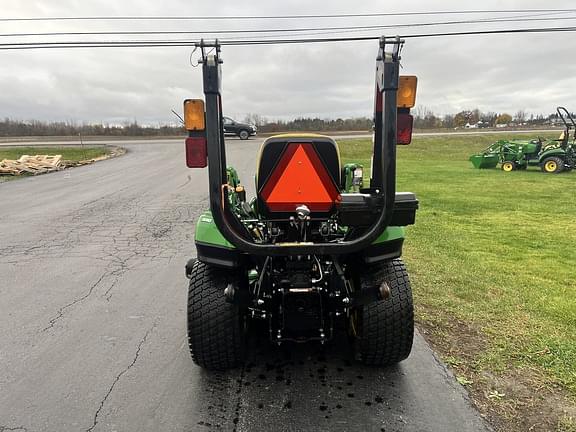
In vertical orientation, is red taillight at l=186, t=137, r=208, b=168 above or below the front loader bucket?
above

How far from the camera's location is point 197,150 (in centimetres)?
233

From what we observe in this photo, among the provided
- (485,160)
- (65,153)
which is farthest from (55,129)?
(485,160)

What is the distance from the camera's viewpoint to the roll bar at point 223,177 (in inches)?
88.7

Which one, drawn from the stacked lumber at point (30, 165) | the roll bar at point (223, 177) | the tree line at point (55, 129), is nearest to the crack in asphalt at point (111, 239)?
the roll bar at point (223, 177)

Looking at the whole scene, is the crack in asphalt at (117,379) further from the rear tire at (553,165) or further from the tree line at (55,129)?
the tree line at (55,129)

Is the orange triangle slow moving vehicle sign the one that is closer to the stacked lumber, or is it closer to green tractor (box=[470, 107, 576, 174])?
green tractor (box=[470, 107, 576, 174])

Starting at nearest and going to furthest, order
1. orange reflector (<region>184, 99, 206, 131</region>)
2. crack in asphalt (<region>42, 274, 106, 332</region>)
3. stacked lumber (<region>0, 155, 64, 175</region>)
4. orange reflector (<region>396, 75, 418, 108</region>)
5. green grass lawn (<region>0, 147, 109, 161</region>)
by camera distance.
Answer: orange reflector (<region>184, 99, 206, 131</region>) < orange reflector (<region>396, 75, 418, 108</region>) < crack in asphalt (<region>42, 274, 106, 332</region>) < stacked lumber (<region>0, 155, 64, 175</region>) < green grass lawn (<region>0, 147, 109, 161</region>)

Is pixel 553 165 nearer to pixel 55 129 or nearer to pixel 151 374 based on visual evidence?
pixel 151 374

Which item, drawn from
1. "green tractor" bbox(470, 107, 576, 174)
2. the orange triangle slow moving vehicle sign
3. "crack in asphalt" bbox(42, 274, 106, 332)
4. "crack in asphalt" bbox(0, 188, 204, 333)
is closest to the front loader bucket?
"green tractor" bbox(470, 107, 576, 174)

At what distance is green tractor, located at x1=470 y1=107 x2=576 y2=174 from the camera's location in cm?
1631

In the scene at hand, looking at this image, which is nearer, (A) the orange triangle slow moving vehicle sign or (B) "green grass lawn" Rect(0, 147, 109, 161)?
(A) the orange triangle slow moving vehicle sign

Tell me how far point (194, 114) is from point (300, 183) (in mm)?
889

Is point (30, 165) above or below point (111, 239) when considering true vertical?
above

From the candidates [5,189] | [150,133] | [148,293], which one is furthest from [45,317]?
[150,133]
